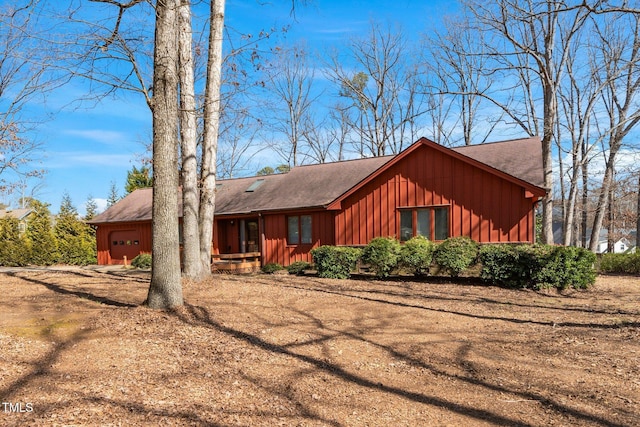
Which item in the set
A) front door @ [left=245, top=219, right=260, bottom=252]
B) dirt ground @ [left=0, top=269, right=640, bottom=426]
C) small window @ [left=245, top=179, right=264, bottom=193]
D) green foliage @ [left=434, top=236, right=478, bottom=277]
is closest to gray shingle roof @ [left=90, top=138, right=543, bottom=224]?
small window @ [left=245, top=179, right=264, bottom=193]

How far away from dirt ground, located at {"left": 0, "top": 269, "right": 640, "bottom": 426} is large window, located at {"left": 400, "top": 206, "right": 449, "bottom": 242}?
6171 mm

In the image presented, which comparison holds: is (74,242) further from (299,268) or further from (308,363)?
(308,363)

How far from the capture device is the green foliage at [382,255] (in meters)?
13.7

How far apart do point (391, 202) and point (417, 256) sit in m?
3.20

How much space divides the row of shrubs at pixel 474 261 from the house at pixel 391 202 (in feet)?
5.20

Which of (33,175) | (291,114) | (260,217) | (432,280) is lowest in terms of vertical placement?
(432,280)

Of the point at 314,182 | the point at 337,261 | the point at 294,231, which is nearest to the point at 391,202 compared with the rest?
the point at 337,261

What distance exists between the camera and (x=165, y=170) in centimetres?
707

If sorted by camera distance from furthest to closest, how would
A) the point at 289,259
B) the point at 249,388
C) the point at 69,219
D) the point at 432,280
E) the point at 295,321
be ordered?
the point at 69,219
the point at 289,259
the point at 432,280
the point at 295,321
the point at 249,388

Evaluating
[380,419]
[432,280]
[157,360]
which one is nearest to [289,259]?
[432,280]

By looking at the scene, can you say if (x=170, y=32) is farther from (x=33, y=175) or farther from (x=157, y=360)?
(x=33, y=175)

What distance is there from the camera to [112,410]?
3.53 metres

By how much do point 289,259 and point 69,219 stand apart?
1771cm

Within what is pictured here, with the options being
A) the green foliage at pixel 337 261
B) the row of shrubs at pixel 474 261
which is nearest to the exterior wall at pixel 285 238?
the green foliage at pixel 337 261
